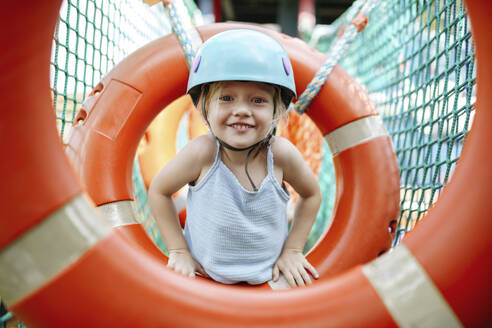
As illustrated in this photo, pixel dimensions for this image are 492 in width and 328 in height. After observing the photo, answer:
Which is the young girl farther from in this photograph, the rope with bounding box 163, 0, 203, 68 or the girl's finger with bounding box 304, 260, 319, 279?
the rope with bounding box 163, 0, 203, 68

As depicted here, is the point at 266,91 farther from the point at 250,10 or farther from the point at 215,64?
the point at 250,10

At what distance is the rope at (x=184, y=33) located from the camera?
0.91 m

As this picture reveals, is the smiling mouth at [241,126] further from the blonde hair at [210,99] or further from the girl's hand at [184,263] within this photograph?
the girl's hand at [184,263]

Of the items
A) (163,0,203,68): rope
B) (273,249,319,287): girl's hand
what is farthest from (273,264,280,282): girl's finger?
(163,0,203,68): rope

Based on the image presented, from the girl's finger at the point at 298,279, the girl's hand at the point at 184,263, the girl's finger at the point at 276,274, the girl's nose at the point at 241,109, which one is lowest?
the girl's finger at the point at 276,274

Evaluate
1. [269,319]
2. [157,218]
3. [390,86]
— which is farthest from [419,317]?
[390,86]

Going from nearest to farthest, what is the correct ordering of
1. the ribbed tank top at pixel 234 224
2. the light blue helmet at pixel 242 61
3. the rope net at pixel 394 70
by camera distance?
the light blue helmet at pixel 242 61 < the ribbed tank top at pixel 234 224 < the rope net at pixel 394 70

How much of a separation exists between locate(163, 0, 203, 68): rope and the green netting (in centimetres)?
61

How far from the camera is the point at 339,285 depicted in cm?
47

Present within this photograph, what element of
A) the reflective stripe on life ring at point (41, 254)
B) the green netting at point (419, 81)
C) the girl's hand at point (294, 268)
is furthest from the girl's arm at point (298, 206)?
the reflective stripe on life ring at point (41, 254)

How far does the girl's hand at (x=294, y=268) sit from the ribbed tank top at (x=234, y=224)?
0.02m

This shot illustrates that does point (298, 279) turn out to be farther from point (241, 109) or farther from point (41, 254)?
point (41, 254)

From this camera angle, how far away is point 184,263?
0.77 m

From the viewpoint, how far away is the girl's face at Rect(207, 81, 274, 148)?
0.68 m
